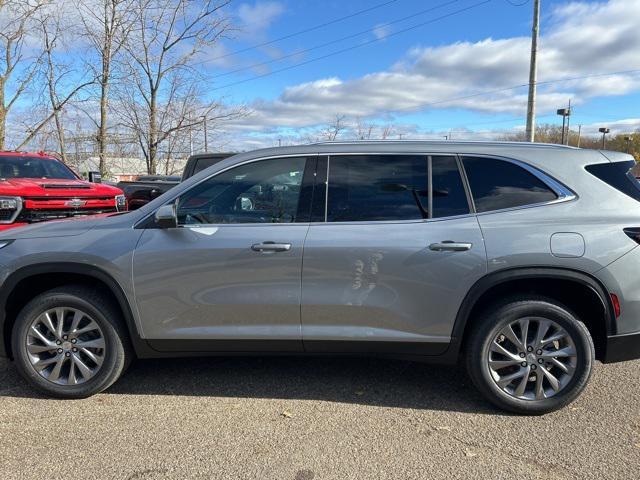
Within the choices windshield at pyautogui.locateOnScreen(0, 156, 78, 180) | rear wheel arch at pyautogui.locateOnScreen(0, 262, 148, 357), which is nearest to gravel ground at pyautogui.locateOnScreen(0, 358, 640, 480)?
rear wheel arch at pyautogui.locateOnScreen(0, 262, 148, 357)

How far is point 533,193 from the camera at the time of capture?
3.43m

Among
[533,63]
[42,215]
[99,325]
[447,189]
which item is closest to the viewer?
[447,189]

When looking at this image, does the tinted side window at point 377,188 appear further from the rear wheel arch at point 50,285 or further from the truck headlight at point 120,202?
the truck headlight at point 120,202

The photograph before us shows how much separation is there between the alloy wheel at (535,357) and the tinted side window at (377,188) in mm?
1020

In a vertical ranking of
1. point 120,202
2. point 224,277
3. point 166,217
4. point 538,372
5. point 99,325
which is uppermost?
point 166,217

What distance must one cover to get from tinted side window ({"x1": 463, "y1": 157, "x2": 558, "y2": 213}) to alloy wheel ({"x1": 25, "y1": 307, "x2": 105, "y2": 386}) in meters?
2.85

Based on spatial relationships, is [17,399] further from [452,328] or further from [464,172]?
[464,172]

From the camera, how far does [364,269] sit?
3365 mm

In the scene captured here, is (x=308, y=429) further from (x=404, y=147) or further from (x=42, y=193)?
(x=42, y=193)

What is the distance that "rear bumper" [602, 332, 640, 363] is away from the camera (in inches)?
131

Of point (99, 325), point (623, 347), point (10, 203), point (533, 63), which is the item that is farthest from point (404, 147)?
point (533, 63)

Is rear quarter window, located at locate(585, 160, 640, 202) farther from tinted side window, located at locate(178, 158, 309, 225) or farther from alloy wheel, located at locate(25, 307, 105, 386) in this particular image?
alloy wheel, located at locate(25, 307, 105, 386)

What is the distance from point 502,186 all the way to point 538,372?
4.24ft

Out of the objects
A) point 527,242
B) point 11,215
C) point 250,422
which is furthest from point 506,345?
point 11,215
